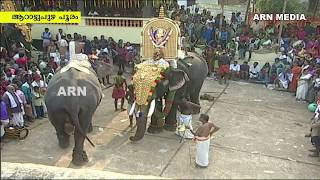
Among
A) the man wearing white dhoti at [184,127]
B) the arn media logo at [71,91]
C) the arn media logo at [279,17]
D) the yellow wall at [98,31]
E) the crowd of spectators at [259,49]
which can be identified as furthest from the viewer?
the yellow wall at [98,31]

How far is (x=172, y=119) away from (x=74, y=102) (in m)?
3.05

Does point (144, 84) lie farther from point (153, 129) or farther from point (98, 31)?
point (98, 31)

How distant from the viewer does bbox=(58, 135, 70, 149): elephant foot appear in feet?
29.3

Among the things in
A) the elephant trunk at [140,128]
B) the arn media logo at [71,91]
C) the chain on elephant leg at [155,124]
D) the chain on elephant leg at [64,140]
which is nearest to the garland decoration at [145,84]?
the elephant trunk at [140,128]

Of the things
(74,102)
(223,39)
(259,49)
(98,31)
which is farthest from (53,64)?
(259,49)

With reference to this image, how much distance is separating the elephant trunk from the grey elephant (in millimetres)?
1012

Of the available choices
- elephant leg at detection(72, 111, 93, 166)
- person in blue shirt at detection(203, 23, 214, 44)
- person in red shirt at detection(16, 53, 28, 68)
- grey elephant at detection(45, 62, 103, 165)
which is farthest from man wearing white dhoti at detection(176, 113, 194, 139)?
person in blue shirt at detection(203, 23, 214, 44)

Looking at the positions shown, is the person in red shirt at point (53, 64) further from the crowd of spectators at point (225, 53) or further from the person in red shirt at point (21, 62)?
the person in red shirt at point (21, 62)

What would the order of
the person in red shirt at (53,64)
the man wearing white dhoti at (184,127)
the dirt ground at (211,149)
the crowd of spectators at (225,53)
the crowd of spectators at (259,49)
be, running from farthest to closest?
the crowd of spectators at (259,49)
the person in red shirt at (53,64)
the crowd of spectators at (225,53)
the man wearing white dhoti at (184,127)
the dirt ground at (211,149)

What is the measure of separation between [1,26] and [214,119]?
853 cm

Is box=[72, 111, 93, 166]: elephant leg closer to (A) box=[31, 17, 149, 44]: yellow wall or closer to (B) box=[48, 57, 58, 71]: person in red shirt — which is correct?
(B) box=[48, 57, 58, 71]: person in red shirt

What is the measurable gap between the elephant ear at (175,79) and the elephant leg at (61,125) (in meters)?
2.45

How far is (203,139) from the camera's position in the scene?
26.8ft

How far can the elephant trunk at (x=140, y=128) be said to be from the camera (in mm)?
9117
